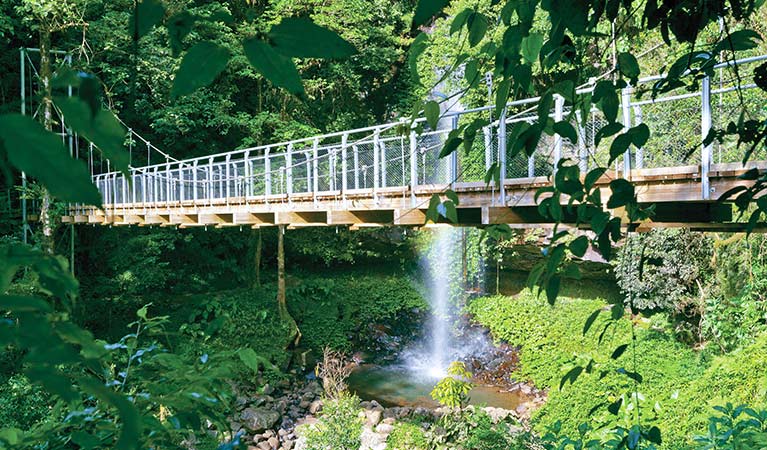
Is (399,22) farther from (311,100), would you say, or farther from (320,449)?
(320,449)

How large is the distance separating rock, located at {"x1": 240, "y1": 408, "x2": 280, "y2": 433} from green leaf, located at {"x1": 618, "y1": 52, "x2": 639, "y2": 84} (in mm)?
7479

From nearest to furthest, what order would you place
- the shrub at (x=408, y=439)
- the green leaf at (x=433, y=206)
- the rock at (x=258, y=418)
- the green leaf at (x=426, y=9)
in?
the green leaf at (x=426, y=9) < the green leaf at (x=433, y=206) < the shrub at (x=408, y=439) < the rock at (x=258, y=418)

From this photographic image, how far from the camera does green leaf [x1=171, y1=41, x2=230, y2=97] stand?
0.96ft

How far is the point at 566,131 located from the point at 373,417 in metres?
7.41

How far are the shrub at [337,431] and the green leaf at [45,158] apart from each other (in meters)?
6.07

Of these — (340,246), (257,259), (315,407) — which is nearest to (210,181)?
(315,407)

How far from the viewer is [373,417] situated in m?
7.48

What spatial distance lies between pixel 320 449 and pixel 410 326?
19.9 ft

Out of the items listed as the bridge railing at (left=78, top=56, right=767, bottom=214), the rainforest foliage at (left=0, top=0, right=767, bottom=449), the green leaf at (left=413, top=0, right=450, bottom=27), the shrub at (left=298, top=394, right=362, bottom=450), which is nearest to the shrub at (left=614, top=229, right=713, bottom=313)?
the rainforest foliage at (left=0, top=0, right=767, bottom=449)

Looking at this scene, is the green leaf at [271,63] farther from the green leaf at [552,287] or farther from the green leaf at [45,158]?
the green leaf at [552,287]

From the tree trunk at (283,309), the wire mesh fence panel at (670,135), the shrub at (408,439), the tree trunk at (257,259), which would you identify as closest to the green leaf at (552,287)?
the wire mesh fence panel at (670,135)

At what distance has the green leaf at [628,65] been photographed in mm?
596

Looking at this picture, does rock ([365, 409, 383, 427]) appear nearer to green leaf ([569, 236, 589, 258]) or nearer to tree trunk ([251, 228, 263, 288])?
tree trunk ([251, 228, 263, 288])

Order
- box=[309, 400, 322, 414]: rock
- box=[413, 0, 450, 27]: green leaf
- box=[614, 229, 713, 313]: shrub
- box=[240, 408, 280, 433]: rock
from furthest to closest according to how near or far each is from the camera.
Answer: box=[309, 400, 322, 414]: rock, box=[614, 229, 713, 313]: shrub, box=[240, 408, 280, 433]: rock, box=[413, 0, 450, 27]: green leaf
